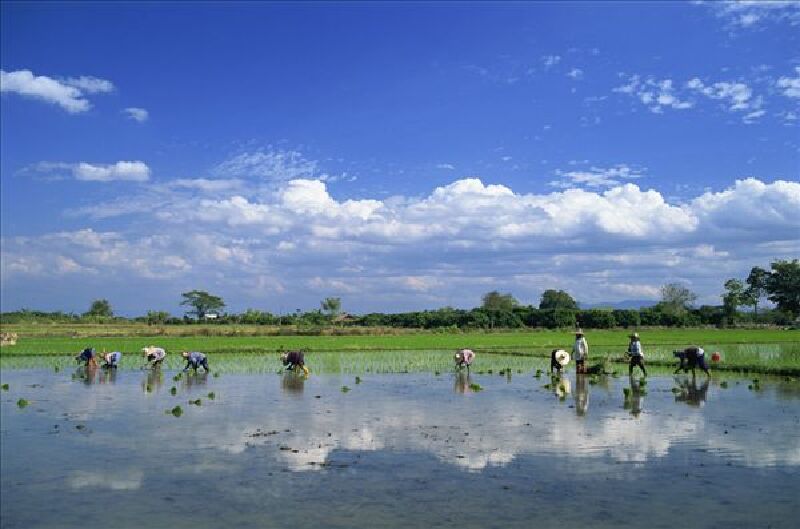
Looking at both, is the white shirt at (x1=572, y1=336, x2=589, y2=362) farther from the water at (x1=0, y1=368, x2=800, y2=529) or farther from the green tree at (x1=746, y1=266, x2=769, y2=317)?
the green tree at (x1=746, y1=266, x2=769, y2=317)

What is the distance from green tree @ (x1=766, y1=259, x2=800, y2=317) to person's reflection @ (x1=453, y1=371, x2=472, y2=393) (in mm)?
93696

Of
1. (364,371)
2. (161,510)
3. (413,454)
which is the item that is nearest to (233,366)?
(364,371)

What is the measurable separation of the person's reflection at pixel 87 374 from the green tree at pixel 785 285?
103 meters

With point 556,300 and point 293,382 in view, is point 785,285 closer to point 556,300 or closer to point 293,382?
point 556,300

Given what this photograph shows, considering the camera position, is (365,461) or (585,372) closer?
(365,461)

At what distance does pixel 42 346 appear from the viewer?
168ft

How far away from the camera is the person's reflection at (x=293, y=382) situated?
23.8m

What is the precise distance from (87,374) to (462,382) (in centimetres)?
1710

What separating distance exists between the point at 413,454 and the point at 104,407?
429 inches

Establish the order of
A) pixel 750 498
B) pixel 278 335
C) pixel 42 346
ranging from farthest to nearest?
pixel 278 335 → pixel 42 346 → pixel 750 498

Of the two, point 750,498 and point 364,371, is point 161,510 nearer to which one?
point 750,498

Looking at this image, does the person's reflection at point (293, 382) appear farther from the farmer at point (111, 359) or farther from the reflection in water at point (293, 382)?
the farmer at point (111, 359)

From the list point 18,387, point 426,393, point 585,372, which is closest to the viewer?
point 426,393

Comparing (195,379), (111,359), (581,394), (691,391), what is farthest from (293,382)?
(691,391)
